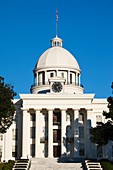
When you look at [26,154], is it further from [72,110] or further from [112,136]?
[112,136]

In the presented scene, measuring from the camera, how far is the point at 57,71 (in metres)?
74.2

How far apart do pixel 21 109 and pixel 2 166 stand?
19.2m

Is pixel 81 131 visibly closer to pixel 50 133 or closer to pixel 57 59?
pixel 50 133

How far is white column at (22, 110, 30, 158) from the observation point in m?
64.1

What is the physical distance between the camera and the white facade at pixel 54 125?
64938 mm

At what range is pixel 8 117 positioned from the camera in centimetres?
5212

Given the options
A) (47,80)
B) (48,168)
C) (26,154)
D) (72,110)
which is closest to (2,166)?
(48,168)

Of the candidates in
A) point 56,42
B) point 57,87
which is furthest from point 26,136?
point 56,42

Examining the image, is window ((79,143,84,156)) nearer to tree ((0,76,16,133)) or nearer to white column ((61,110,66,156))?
white column ((61,110,66,156))

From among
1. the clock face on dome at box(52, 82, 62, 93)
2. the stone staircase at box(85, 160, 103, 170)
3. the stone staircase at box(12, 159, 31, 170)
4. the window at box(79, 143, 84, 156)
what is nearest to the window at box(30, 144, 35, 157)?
the window at box(79, 143, 84, 156)

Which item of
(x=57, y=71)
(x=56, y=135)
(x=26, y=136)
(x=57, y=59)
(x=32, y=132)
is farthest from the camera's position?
(x=57, y=59)

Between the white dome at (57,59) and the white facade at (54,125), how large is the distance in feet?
20.6

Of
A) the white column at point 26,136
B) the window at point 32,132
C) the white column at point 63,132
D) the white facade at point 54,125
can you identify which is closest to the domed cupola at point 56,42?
the white facade at point 54,125

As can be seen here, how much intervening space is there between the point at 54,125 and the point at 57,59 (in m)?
13.7
